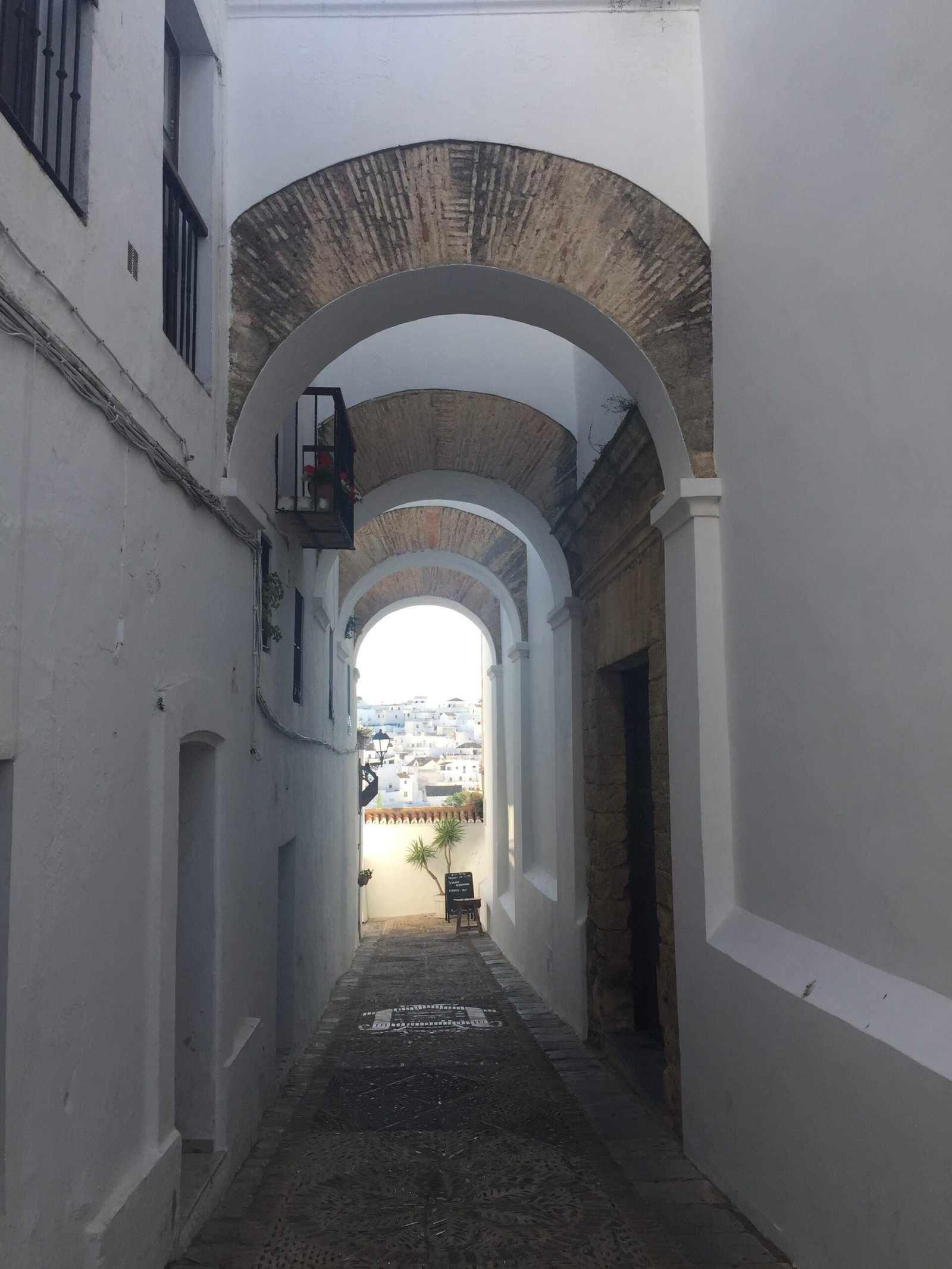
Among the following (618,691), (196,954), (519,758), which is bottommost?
(196,954)

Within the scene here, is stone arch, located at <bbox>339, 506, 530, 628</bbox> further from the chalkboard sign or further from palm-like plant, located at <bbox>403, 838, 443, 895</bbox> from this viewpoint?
palm-like plant, located at <bbox>403, 838, 443, 895</bbox>

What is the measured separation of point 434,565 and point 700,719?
8.88 meters

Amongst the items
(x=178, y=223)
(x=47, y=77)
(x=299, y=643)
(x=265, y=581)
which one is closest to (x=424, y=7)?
(x=178, y=223)

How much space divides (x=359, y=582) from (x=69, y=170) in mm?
9000

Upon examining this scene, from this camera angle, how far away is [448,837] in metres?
20.5

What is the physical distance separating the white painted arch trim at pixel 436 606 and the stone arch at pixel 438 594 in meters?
0.02

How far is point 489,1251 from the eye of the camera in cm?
380

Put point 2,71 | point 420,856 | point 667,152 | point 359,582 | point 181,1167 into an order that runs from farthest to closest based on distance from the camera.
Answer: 1. point 420,856
2. point 359,582
3. point 667,152
4. point 181,1167
5. point 2,71

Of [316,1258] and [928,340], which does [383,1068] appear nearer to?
[316,1258]

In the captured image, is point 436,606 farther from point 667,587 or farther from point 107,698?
point 107,698

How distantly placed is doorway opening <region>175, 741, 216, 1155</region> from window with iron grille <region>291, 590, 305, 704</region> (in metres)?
2.80

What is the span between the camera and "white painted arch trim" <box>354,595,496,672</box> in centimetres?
1470

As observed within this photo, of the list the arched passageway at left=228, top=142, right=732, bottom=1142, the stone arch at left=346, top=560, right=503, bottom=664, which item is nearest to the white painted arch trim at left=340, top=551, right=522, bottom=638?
the stone arch at left=346, top=560, right=503, bottom=664

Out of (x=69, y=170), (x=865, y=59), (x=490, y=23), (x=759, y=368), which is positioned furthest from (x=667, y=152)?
(x=69, y=170)
